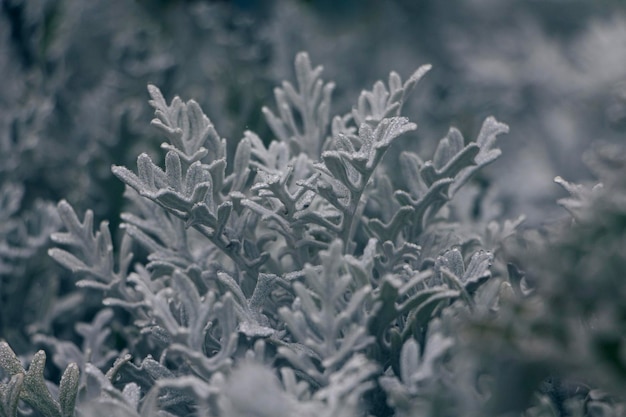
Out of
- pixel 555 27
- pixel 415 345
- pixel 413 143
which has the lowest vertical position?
pixel 415 345

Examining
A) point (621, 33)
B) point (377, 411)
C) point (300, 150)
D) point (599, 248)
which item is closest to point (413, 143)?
point (300, 150)

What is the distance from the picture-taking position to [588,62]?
2.12m

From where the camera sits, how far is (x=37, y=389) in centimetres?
108

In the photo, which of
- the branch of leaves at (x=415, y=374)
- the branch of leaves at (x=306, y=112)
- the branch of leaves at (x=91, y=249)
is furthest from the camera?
the branch of leaves at (x=306, y=112)

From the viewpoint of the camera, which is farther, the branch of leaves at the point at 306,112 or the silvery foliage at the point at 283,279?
the branch of leaves at the point at 306,112

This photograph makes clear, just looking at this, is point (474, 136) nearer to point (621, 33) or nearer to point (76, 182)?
point (621, 33)

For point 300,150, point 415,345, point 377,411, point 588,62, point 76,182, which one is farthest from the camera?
point 588,62

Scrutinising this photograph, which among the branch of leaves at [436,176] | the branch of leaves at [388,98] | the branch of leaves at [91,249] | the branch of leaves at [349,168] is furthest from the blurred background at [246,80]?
the branch of leaves at [349,168]

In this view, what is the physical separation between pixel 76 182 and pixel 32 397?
0.80 metres

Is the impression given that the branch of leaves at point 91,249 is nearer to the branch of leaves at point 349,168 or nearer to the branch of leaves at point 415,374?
the branch of leaves at point 349,168

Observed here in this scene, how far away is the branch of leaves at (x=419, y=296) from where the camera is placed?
0.98m

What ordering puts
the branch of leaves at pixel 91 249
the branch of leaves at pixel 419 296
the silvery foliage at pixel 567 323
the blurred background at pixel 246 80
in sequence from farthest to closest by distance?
the blurred background at pixel 246 80 → the branch of leaves at pixel 91 249 → the branch of leaves at pixel 419 296 → the silvery foliage at pixel 567 323

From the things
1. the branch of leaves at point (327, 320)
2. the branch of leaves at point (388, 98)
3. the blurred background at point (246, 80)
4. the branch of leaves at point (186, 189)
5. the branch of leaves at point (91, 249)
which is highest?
the blurred background at point (246, 80)

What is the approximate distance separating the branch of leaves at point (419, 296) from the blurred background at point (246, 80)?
0.56m
